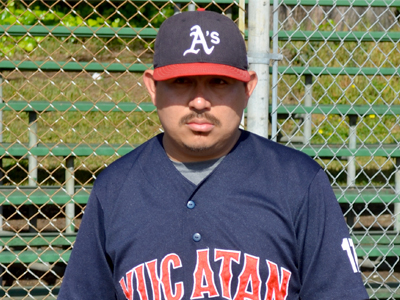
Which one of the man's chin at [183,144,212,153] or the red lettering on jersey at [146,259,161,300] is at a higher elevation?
the man's chin at [183,144,212,153]

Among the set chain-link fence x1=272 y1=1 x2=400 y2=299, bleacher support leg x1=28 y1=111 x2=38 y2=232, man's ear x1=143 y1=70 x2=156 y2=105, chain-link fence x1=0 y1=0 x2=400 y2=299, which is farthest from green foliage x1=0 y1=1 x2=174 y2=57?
man's ear x1=143 y1=70 x2=156 y2=105

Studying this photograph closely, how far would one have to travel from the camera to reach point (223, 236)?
148 cm

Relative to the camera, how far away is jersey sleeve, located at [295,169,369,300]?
1.44m

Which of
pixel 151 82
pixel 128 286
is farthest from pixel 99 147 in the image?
pixel 128 286

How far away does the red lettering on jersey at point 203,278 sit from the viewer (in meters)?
1.46

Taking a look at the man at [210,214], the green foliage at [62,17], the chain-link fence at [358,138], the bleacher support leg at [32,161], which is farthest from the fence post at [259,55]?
the green foliage at [62,17]

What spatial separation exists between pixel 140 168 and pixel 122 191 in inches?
3.7

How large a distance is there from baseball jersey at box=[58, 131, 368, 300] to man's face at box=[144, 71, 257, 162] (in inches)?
3.9

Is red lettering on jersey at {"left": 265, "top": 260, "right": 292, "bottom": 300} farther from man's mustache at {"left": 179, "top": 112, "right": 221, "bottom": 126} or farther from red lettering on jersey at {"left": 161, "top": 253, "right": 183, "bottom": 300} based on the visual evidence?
man's mustache at {"left": 179, "top": 112, "right": 221, "bottom": 126}

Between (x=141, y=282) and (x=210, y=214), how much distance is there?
0.26m

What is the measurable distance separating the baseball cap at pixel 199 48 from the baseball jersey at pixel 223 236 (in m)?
0.26

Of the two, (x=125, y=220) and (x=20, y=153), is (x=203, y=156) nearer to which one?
(x=125, y=220)

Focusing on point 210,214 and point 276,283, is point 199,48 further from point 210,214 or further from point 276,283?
point 276,283

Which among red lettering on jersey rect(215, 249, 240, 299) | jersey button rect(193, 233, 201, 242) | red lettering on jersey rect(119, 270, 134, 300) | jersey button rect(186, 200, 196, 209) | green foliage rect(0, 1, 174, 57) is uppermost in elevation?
green foliage rect(0, 1, 174, 57)
